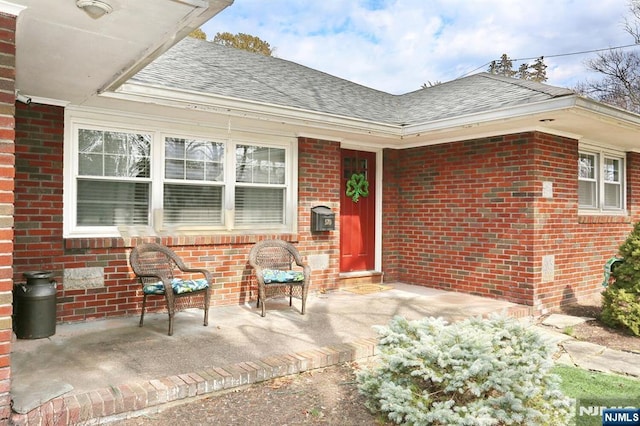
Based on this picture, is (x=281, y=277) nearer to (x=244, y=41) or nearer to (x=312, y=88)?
(x=312, y=88)

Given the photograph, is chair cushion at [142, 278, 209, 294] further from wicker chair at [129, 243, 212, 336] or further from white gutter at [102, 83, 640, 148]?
white gutter at [102, 83, 640, 148]

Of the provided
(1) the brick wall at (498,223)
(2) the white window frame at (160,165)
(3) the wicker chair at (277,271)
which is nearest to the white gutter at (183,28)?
(2) the white window frame at (160,165)

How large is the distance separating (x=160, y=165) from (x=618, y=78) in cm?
2194

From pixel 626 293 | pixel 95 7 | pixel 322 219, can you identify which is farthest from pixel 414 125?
pixel 95 7

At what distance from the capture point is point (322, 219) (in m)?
6.35

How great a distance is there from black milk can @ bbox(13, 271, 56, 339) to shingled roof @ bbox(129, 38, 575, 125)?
6.99 feet

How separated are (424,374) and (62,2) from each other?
3.05 meters

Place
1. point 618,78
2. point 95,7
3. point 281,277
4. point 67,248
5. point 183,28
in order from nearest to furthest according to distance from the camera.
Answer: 1. point 95,7
2. point 183,28
3. point 67,248
4. point 281,277
5. point 618,78

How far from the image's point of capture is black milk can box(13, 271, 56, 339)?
12.9ft

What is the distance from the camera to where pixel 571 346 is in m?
4.61

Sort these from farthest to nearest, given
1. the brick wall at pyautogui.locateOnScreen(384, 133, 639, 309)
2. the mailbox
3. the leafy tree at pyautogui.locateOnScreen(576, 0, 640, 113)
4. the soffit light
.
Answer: the leafy tree at pyautogui.locateOnScreen(576, 0, 640, 113), the mailbox, the brick wall at pyautogui.locateOnScreen(384, 133, 639, 309), the soffit light

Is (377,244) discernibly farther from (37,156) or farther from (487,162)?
(37,156)

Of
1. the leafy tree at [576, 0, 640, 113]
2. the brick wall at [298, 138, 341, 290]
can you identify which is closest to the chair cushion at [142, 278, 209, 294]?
the brick wall at [298, 138, 341, 290]

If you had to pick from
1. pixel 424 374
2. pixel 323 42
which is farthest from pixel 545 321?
pixel 323 42
